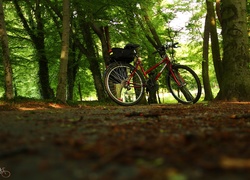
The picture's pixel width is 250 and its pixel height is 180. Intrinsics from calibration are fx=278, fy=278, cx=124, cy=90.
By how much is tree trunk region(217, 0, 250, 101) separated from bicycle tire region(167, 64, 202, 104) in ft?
2.48

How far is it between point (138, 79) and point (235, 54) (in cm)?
247

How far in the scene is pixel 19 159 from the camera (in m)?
1.25

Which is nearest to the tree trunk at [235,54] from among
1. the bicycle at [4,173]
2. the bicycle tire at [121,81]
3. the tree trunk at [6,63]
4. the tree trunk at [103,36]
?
the bicycle tire at [121,81]

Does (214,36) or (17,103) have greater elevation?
(214,36)

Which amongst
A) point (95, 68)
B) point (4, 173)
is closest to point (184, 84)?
point (4, 173)

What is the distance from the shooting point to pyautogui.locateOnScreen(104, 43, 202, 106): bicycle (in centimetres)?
625

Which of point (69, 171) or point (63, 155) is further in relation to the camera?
point (63, 155)

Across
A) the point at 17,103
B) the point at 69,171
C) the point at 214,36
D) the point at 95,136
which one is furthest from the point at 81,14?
the point at 69,171

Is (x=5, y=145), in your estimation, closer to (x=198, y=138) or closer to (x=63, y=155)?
(x=63, y=155)

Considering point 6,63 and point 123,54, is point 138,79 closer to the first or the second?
point 123,54

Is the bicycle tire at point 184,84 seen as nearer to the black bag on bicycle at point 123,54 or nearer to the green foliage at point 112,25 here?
the black bag on bicycle at point 123,54

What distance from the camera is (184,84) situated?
6.61 metres

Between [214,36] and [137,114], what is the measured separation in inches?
387

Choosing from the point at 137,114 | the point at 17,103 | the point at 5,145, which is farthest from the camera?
the point at 17,103
